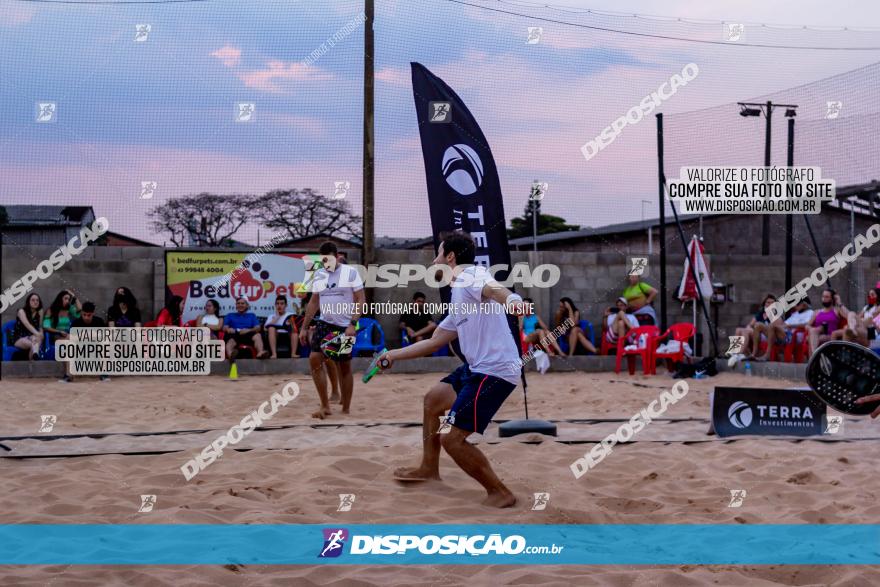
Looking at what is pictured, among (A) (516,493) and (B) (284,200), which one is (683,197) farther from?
(A) (516,493)

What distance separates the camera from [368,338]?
12859 millimetres

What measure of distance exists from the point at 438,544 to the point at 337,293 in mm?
4461

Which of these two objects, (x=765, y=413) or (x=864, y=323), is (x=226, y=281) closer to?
(x=765, y=413)

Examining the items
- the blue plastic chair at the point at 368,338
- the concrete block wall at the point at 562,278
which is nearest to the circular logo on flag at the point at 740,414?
the blue plastic chair at the point at 368,338

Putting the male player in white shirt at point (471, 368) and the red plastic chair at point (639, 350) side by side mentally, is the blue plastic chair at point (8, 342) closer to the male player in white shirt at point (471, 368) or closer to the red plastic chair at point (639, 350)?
the red plastic chair at point (639, 350)

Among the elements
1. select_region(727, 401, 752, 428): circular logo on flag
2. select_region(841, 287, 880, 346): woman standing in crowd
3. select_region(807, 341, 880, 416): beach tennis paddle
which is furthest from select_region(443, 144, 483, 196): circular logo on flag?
select_region(841, 287, 880, 346): woman standing in crowd

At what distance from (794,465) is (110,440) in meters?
5.01

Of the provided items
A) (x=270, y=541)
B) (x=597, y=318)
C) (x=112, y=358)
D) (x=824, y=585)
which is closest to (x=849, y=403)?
(x=824, y=585)

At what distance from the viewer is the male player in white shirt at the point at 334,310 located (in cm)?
812

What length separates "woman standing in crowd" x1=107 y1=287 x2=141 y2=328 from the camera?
12.2 m

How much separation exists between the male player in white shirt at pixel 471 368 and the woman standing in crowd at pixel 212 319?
25.8 ft

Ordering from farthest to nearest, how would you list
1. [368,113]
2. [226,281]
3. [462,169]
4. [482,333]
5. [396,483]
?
[368,113], [226,281], [462,169], [396,483], [482,333]

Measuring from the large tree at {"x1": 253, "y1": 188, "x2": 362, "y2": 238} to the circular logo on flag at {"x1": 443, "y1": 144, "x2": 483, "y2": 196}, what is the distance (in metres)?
6.19

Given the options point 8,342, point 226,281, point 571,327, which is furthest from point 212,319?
point 571,327
